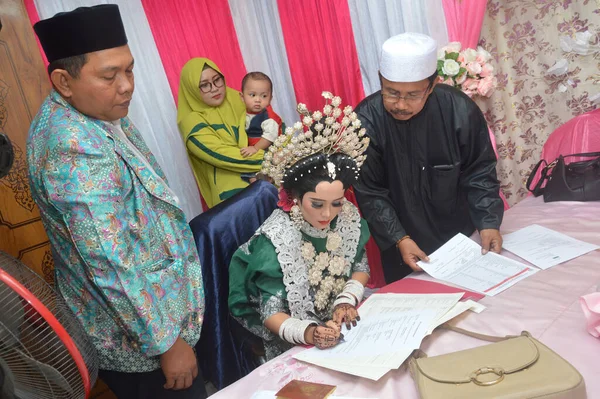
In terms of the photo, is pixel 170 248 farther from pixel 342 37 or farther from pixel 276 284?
pixel 342 37

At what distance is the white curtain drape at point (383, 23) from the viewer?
2787 mm

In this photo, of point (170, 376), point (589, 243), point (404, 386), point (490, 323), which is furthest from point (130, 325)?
point (589, 243)

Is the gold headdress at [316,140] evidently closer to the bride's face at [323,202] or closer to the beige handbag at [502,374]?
the bride's face at [323,202]

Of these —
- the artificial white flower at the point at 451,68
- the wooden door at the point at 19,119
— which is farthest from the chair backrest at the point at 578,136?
the wooden door at the point at 19,119

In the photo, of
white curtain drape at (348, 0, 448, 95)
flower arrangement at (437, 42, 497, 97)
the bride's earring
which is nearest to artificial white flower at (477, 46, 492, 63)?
flower arrangement at (437, 42, 497, 97)

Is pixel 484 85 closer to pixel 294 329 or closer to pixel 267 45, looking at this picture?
pixel 267 45

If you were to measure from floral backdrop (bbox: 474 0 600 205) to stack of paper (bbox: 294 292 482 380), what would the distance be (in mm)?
1729

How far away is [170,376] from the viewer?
1435mm

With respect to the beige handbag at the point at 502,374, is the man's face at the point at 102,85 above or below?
above

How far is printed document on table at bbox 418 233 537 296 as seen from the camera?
1557 millimetres

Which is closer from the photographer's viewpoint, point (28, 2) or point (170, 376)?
point (170, 376)

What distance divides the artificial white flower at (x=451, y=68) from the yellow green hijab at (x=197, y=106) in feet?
4.12

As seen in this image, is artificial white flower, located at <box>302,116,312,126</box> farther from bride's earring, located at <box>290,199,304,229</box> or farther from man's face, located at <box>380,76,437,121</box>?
man's face, located at <box>380,76,437,121</box>

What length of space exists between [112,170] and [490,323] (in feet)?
3.62
